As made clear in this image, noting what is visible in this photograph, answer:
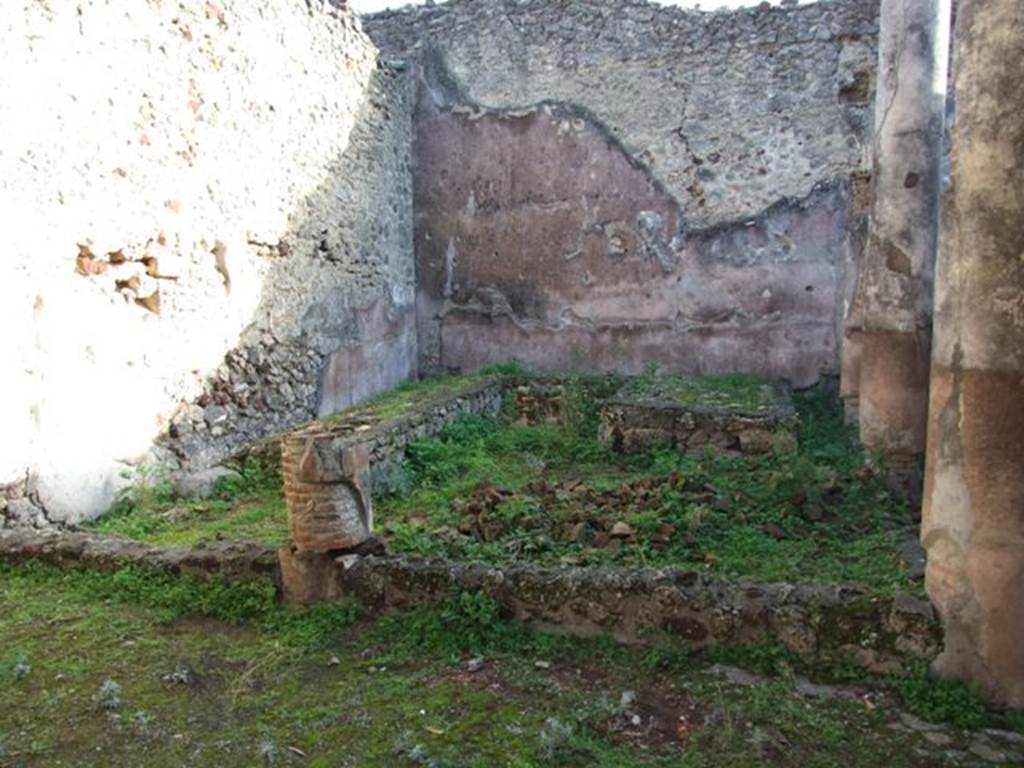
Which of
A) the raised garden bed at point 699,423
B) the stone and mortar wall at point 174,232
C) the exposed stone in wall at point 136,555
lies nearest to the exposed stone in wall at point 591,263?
the stone and mortar wall at point 174,232

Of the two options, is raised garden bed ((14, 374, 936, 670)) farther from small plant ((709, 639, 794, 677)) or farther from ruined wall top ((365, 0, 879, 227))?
ruined wall top ((365, 0, 879, 227))

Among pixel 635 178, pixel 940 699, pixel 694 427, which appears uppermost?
pixel 635 178

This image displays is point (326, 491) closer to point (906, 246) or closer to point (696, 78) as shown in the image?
point (906, 246)

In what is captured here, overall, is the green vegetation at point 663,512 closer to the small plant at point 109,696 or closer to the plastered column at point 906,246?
the plastered column at point 906,246

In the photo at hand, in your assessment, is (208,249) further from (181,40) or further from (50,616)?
(50,616)

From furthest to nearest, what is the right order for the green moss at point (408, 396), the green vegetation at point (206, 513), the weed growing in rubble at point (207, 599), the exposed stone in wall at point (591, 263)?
the exposed stone in wall at point (591, 263)
the green moss at point (408, 396)
the green vegetation at point (206, 513)
the weed growing in rubble at point (207, 599)

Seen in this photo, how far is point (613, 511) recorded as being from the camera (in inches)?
206

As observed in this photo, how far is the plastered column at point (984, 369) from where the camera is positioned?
2.87 meters

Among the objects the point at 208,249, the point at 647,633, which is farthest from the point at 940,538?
the point at 208,249

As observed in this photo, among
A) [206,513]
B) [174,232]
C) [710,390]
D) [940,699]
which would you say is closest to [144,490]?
[206,513]

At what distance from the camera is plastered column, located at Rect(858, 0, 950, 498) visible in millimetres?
5430

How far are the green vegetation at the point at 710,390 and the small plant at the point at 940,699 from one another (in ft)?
13.6

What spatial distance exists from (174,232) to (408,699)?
14.6ft

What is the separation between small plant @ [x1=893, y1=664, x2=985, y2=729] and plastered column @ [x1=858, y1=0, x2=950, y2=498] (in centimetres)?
258
